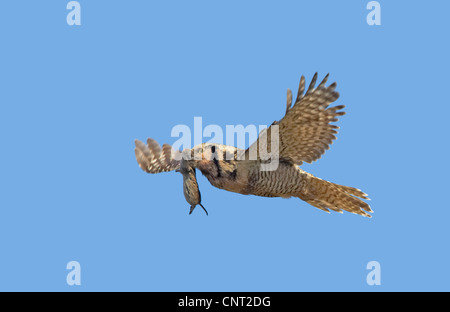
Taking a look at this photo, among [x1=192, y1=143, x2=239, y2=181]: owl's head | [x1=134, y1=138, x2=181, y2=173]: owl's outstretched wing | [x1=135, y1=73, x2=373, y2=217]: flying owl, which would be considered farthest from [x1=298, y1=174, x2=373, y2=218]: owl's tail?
[x1=134, y1=138, x2=181, y2=173]: owl's outstretched wing

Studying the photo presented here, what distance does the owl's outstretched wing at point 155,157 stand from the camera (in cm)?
1115

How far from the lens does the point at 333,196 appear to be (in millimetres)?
10688

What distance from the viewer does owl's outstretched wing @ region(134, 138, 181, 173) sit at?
36.6 feet

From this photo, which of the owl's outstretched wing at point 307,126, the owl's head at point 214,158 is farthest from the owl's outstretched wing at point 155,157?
the owl's outstretched wing at point 307,126

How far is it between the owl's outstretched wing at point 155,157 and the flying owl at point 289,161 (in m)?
0.19

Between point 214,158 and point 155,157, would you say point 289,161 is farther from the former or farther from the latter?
point 155,157

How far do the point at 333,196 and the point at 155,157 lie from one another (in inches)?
105

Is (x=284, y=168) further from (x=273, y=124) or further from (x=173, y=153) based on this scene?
(x=173, y=153)

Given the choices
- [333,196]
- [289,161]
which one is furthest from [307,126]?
[333,196]

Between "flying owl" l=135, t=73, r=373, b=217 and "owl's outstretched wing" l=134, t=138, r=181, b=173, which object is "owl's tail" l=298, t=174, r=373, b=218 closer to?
"flying owl" l=135, t=73, r=373, b=217

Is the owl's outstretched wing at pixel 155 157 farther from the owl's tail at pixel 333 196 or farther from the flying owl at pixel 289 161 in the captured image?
the owl's tail at pixel 333 196

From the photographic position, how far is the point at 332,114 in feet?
32.7

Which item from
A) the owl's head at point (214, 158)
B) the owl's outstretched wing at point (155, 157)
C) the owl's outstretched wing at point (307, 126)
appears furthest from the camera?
the owl's outstretched wing at point (155, 157)

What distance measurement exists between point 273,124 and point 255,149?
1.54 feet
